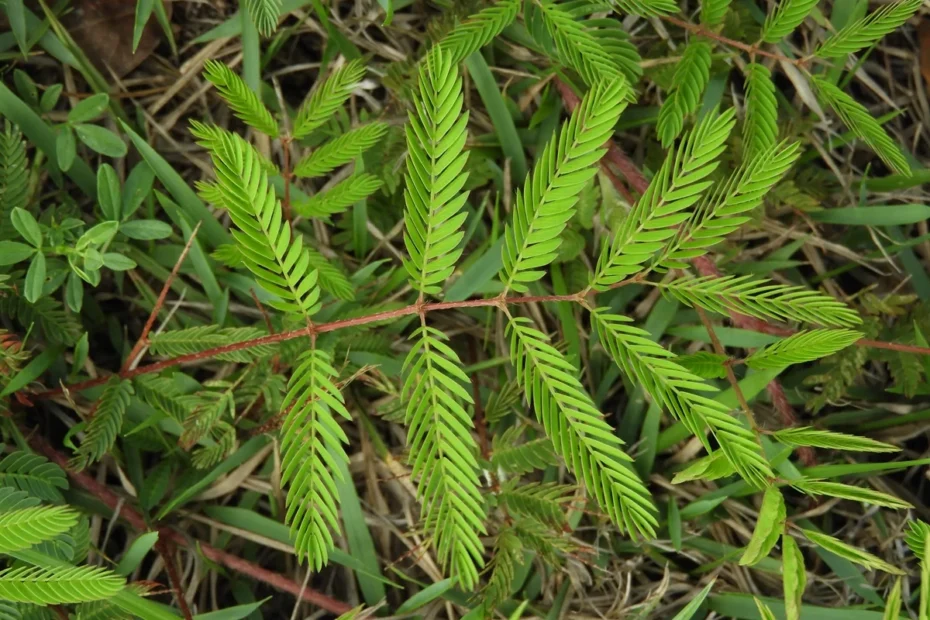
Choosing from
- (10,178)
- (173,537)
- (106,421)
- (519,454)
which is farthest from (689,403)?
(10,178)

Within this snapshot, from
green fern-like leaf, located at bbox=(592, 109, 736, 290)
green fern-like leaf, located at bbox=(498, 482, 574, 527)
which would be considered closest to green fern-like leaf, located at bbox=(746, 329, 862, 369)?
green fern-like leaf, located at bbox=(592, 109, 736, 290)

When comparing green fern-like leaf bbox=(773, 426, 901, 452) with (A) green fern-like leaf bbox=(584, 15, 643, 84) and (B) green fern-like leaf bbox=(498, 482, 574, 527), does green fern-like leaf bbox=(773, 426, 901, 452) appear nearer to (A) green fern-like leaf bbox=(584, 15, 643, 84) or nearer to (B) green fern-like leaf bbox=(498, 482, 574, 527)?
(B) green fern-like leaf bbox=(498, 482, 574, 527)

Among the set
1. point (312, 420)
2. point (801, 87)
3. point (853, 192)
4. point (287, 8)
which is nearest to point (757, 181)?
point (312, 420)

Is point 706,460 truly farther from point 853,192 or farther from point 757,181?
point 853,192

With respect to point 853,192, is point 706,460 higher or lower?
lower

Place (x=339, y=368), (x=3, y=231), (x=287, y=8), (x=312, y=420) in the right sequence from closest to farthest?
1. (x=312, y=420)
2. (x=3, y=231)
3. (x=339, y=368)
4. (x=287, y=8)

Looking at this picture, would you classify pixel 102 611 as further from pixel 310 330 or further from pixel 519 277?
pixel 519 277
